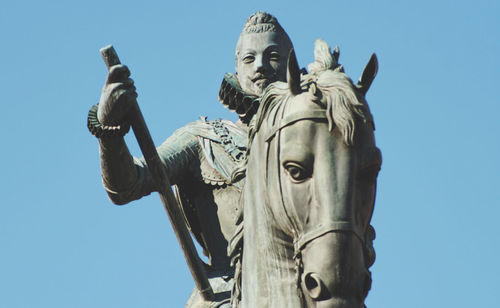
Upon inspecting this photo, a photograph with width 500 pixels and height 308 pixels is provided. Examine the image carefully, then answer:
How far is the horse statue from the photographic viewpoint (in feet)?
25.1

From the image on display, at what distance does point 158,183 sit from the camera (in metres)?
10.7

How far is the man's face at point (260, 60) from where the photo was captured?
10.8 m

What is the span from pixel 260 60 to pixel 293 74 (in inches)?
105

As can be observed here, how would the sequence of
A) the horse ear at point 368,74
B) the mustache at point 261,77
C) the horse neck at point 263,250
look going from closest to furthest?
1. the horse neck at point 263,250
2. the horse ear at point 368,74
3. the mustache at point 261,77

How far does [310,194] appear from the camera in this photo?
7812 millimetres

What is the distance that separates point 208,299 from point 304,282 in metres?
2.92

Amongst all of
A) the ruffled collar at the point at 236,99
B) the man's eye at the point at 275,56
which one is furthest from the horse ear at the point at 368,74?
the man's eye at the point at 275,56

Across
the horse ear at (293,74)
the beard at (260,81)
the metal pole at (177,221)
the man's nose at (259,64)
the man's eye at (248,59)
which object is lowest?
the metal pole at (177,221)

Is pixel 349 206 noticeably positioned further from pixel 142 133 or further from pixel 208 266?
pixel 208 266

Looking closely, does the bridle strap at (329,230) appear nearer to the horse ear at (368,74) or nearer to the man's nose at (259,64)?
the horse ear at (368,74)

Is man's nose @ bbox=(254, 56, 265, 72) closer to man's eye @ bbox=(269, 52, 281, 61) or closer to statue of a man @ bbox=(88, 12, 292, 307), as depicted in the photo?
statue of a man @ bbox=(88, 12, 292, 307)

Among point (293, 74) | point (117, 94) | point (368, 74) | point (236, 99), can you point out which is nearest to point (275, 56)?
point (236, 99)

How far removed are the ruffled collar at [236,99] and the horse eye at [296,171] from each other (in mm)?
2772

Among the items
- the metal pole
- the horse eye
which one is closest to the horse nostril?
the horse eye
